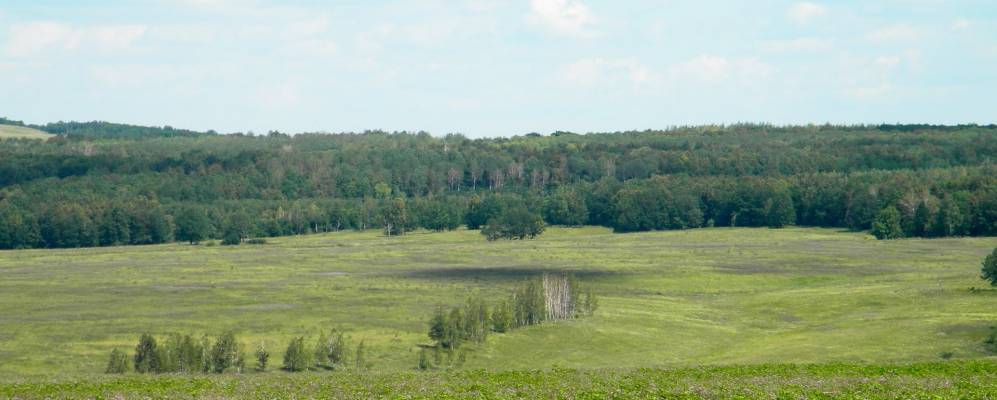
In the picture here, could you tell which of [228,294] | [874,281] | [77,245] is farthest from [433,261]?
[77,245]

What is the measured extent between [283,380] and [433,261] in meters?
93.4

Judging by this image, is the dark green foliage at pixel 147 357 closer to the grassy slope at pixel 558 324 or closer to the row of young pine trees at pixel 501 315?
the grassy slope at pixel 558 324

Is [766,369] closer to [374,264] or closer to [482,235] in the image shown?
[374,264]

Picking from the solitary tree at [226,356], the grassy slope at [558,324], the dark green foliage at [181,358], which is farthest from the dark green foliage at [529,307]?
the dark green foliage at [181,358]

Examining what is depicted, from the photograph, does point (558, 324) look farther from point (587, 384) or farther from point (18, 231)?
point (18, 231)

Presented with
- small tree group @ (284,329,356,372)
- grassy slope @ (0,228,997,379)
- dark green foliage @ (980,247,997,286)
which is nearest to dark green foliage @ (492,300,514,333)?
grassy slope @ (0,228,997,379)

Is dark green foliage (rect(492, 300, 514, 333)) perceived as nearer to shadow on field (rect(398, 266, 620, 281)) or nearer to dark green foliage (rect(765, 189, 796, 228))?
shadow on field (rect(398, 266, 620, 281))

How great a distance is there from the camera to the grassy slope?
6706 centimetres

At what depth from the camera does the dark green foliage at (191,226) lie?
196 metres

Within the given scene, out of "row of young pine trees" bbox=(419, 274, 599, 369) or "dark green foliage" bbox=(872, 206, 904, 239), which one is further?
"dark green foliage" bbox=(872, 206, 904, 239)

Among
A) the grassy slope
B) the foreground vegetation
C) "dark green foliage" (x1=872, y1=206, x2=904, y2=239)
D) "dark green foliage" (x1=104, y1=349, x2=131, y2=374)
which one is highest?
"dark green foliage" (x1=872, y1=206, x2=904, y2=239)

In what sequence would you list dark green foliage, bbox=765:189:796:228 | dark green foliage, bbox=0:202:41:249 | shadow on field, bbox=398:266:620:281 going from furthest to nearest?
dark green foliage, bbox=765:189:796:228 < dark green foliage, bbox=0:202:41:249 < shadow on field, bbox=398:266:620:281

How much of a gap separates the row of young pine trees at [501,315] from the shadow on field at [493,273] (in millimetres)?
26399

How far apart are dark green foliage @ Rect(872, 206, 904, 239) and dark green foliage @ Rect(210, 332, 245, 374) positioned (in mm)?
124128
